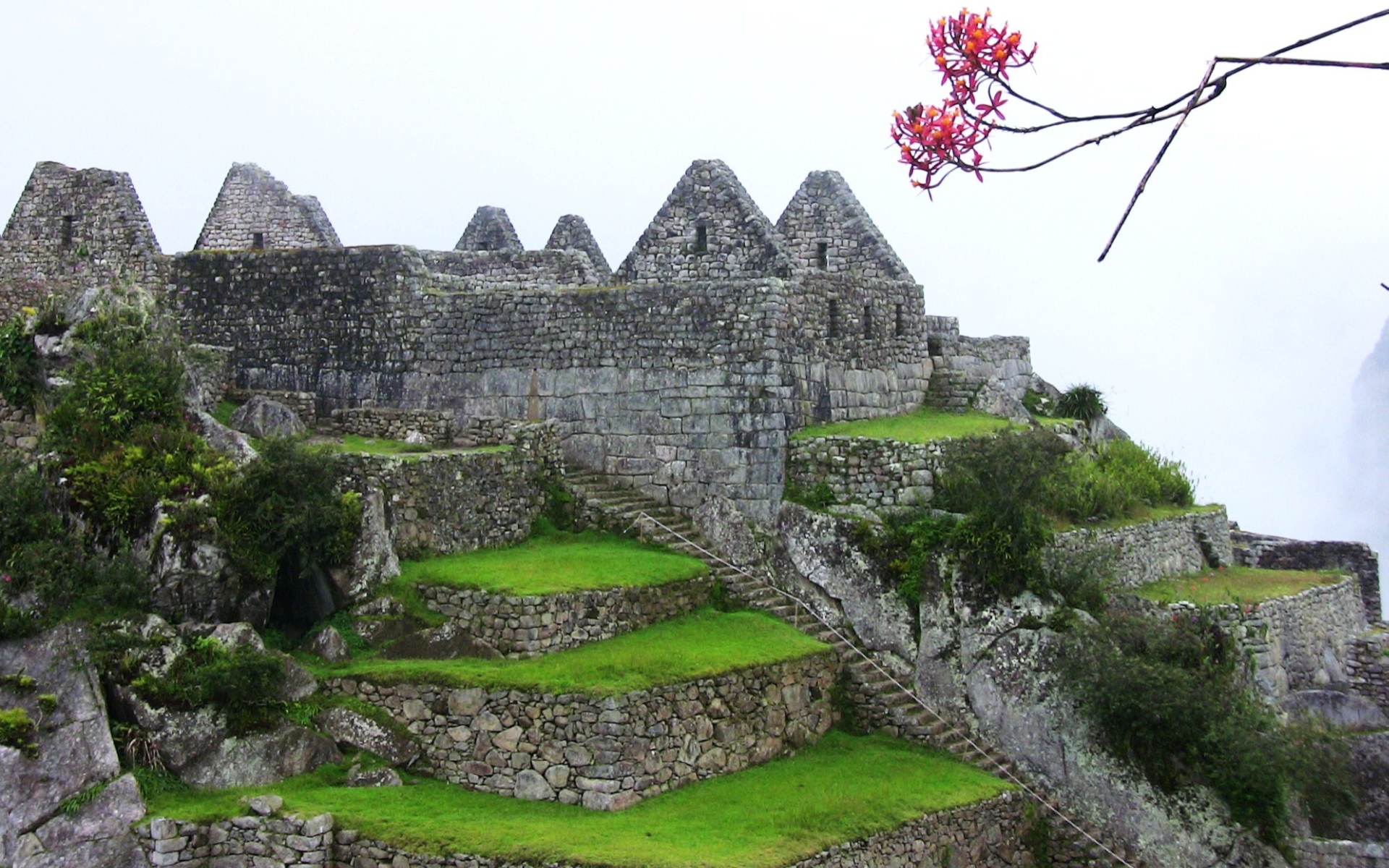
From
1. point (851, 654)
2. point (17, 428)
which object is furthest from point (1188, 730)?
point (17, 428)

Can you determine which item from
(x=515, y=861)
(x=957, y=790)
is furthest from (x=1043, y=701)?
(x=515, y=861)

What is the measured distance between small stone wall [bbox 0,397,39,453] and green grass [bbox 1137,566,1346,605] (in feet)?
54.2

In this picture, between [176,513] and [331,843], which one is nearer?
[331,843]

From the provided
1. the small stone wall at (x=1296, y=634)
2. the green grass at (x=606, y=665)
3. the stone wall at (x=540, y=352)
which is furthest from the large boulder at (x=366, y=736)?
the small stone wall at (x=1296, y=634)

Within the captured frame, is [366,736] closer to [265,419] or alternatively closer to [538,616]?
[538,616]

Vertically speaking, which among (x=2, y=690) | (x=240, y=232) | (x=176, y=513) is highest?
(x=240, y=232)

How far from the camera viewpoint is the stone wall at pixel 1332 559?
28531 mm

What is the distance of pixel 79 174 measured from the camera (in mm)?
24922

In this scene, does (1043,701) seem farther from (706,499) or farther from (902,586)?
(706,499)

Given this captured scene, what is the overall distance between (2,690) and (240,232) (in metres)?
13.3

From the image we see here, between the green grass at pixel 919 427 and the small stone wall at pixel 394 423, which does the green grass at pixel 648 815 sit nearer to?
the green grass at pixel 919 427

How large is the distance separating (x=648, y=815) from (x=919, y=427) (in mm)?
9027

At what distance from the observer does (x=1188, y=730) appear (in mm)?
18141

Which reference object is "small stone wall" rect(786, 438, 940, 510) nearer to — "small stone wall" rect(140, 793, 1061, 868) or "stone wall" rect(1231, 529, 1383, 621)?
"small stone wall" rect(140, 793, 1061, 868)
